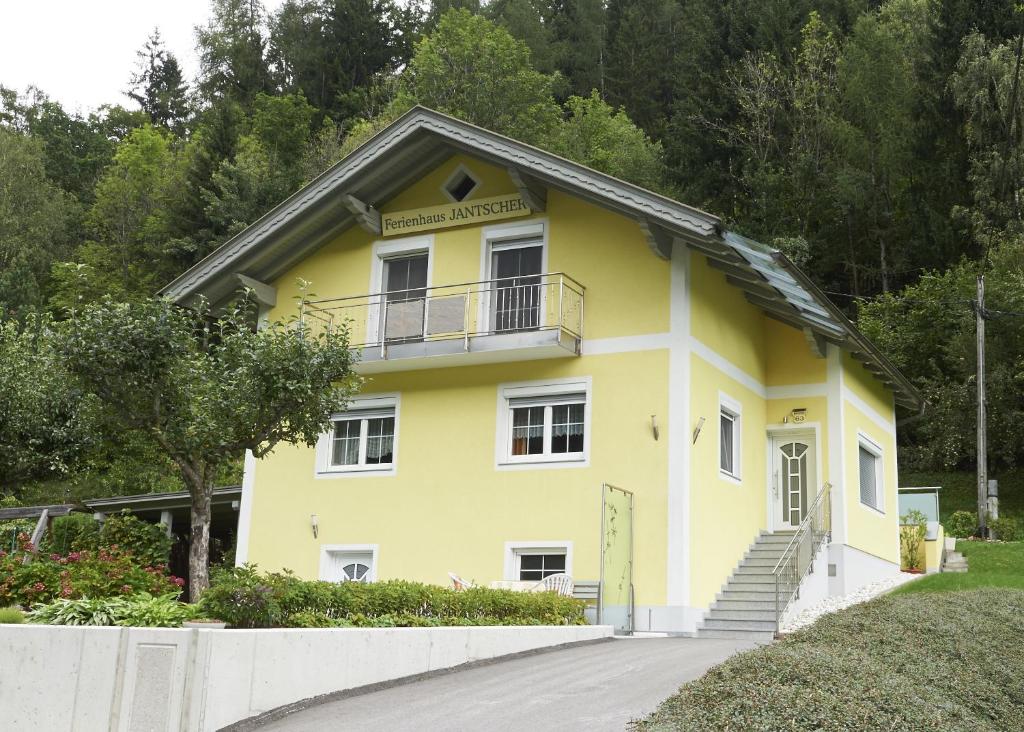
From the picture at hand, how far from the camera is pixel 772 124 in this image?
42375mm

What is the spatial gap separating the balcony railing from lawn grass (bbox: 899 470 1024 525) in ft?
61.4

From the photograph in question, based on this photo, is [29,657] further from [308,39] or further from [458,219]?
[308,39]

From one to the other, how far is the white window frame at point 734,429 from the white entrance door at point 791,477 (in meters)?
1.48

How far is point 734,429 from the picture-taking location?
18719 millimetres

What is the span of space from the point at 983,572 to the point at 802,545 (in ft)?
19.2

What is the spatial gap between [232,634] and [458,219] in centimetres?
1178

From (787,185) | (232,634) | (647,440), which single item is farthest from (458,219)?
(787,185)

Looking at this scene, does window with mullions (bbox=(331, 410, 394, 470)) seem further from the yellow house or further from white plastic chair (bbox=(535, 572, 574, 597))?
white plastic chair (bbox=(535, 572, 574, 597))

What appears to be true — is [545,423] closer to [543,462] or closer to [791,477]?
[543,462]

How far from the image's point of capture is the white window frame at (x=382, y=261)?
63.3 ft

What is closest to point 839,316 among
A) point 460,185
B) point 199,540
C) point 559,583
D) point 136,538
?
point 460,185

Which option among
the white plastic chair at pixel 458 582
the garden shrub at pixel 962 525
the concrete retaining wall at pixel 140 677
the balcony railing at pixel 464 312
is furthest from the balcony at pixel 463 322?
the garden shrub at pixel 962 525

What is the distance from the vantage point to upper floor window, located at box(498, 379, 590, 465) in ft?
57.1

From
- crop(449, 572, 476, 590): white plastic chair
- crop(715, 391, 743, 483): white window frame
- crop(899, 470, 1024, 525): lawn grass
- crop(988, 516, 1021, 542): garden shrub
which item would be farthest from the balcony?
crop(899, 470, 1024, 525): lawn grass
